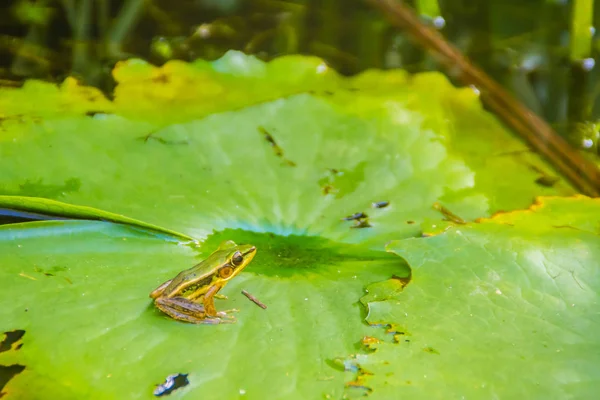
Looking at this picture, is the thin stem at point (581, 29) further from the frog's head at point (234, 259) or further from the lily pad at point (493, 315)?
the frog's head at point (234, 259)

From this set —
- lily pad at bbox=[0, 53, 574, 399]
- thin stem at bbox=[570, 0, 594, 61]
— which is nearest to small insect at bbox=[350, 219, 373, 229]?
lily pad at bbox=[0, 53, 574, 399]

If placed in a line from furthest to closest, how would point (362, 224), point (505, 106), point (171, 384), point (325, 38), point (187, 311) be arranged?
point (325, 38) < point (505, 106) < point (362, 224) < point (187, 311) < point (171, 384)

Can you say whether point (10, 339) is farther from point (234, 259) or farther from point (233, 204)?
point (233, 204)

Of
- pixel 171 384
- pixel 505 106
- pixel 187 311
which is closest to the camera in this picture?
pixel 171 384

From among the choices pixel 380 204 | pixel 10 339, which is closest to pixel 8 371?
pixel 10 339

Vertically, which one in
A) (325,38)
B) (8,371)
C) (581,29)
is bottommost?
(8,371)

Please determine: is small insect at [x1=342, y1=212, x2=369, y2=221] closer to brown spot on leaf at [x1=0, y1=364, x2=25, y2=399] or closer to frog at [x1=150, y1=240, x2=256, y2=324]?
frog at [x1=150, y1=240, x2=256, y2=324]

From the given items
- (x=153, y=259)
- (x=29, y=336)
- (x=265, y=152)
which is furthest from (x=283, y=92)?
(x=29, y=336)

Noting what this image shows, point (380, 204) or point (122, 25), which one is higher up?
point (122, 25)
